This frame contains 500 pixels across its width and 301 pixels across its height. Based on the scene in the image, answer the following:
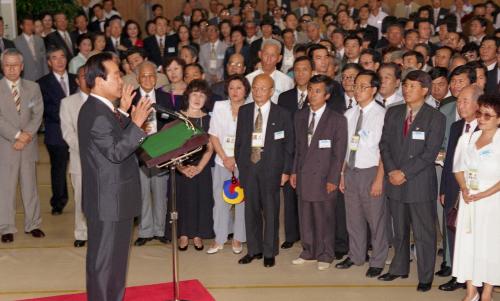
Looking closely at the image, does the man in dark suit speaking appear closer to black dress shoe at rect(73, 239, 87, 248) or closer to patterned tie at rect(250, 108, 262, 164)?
patterned tie at rect(250, 108, 262, 164)

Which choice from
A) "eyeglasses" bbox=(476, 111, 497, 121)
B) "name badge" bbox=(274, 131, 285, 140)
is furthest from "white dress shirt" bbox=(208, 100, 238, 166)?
"eyeglasses" bbox=(476, 111, 497, 121)

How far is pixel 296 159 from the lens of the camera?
20.8 feet

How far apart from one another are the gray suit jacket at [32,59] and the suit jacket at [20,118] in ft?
13.4

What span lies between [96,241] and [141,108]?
903 mm

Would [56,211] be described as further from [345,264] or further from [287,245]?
[345,264]

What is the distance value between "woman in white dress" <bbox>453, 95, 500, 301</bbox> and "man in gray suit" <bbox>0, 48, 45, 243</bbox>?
396cm

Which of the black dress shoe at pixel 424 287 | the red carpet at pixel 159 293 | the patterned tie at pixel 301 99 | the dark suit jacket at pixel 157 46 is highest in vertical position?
the dark suit jacket at pixel 157 46

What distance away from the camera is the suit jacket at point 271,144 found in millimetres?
6293

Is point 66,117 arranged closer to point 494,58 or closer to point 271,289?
point 271,289

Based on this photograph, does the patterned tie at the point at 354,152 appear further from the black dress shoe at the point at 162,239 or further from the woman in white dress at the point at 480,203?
the black dress shoe at the point at 162,239

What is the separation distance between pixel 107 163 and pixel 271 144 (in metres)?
2.06

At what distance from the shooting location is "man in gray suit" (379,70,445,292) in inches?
222

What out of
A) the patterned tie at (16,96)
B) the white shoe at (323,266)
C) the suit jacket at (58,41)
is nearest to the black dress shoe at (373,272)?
the white shoe at (323,266)

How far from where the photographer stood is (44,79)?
298 inches
